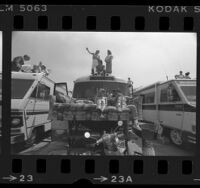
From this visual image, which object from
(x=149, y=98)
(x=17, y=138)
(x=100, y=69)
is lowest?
(x=17, y=138)

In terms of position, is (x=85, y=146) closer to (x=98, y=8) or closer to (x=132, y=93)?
(x=132, y=93)

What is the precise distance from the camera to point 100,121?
4.62 metres

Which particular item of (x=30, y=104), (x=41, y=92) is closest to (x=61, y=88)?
(x=41, y=92)

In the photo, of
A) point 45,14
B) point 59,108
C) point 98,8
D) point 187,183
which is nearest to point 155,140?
point 187,183

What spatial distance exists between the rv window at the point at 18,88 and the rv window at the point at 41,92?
5.1 inches

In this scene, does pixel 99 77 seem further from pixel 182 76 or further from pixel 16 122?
pixel 16 122

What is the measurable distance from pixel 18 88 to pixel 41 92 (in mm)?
328

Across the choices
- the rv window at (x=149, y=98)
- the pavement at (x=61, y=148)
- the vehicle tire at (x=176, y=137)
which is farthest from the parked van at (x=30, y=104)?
the vehicle tire at (x=176, y=137)

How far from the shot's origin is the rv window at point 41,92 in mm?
4629

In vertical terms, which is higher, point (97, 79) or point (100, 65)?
point (100, 65)

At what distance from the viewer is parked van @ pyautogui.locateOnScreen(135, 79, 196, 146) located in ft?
14.8

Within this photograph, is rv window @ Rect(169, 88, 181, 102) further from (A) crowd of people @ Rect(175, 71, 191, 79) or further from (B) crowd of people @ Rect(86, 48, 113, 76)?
(B) crowd of people @ Rect(86, 48, 113, 76)

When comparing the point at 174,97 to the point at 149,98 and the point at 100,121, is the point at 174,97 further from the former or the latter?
the point at 100,121

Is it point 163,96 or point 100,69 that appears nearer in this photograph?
point 100,69
